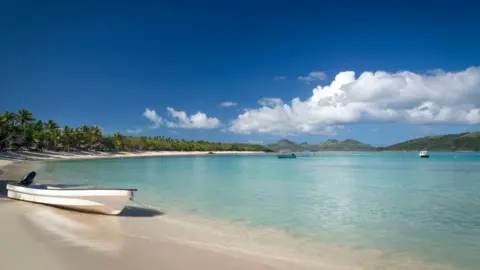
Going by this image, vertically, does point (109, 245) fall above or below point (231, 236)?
above

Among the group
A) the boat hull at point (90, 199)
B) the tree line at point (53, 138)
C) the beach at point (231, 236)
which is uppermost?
the tree line at point (53, 138)

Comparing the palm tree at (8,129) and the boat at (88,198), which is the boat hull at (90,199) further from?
the palm tree at (8,129)

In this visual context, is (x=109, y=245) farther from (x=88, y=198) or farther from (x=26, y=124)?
(x=26, y=124)

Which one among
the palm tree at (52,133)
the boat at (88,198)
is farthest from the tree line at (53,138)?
the boat at (88,198)

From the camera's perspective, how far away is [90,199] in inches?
537

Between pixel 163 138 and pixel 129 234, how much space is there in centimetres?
16429

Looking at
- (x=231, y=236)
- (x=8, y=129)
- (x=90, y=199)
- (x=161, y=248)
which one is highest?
(x=8, y=129)

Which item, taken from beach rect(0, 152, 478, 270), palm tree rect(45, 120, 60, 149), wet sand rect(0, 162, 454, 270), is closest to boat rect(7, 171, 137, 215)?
beach rect(0, 152, 478, 270)

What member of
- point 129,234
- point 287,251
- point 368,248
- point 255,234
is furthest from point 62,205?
point 368,248

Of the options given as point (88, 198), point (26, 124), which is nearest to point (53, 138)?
point (26, 124)

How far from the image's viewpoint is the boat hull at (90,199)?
13.2 m

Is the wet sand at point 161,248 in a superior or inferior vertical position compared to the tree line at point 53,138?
inferior

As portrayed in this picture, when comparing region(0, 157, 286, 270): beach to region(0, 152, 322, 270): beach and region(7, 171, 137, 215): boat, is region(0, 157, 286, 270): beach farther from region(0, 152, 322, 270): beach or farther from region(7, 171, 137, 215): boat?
region(7, 171, 137, 215): boat

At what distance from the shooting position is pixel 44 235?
1005cm
